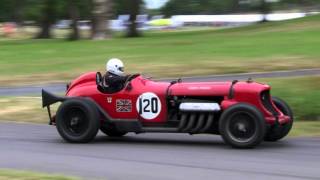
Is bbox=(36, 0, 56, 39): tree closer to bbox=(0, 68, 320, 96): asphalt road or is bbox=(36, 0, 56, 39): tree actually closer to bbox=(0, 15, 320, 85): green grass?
bbox=(0, 15, 320, 85): green grass

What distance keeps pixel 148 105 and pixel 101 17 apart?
3055 cm

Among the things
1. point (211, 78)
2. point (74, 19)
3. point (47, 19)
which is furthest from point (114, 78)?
point (47, 19)

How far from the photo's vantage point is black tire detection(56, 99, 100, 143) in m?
11.0

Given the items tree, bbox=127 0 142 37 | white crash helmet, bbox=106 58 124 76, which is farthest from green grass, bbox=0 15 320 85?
tree, bbox=127 0 142 37

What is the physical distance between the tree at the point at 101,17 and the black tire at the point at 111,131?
29.4 m

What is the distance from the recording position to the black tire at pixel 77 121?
433 inches

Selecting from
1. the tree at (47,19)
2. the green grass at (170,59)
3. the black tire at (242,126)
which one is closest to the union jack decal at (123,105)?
the black tire at (242,126)

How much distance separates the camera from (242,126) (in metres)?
10.2

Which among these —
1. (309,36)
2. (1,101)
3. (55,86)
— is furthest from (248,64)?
(309,36)

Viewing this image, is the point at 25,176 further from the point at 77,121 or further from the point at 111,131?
the point at 111,131

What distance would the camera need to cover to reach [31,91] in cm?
2028

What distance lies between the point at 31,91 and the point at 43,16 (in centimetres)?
5188

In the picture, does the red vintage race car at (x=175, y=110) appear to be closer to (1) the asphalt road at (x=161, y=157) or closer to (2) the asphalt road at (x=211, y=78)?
(1) the asphalt road at (x=161, y=157)

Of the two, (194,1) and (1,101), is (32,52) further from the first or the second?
(194,1)
